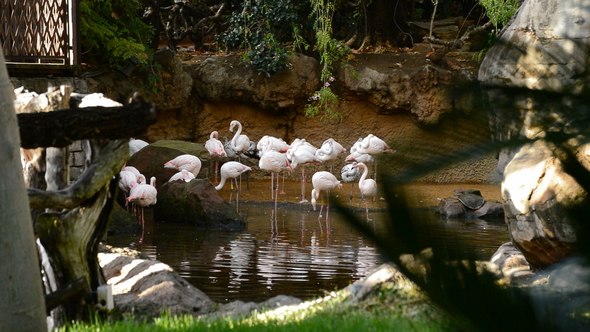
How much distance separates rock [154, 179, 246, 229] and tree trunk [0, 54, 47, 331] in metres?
7.06

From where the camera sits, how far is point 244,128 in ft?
53.0

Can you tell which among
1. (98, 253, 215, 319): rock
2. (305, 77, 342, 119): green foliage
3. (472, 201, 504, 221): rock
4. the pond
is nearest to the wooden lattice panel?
the pond

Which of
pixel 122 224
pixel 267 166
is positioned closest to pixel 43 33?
pixel 122 224

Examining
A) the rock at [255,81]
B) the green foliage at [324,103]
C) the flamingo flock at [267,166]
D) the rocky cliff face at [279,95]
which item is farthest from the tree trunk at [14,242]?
the rock at [255,81]

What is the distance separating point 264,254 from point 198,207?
2443 mm

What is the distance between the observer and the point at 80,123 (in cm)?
358

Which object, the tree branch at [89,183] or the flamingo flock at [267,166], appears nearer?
the tree branch at [89,183]

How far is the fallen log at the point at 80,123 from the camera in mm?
3570

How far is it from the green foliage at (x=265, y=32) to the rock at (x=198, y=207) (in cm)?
499

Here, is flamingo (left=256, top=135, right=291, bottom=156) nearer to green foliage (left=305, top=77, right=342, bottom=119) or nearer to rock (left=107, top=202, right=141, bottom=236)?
green foliage (left=305, top=77, right=342, bottom=119)

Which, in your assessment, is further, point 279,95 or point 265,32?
point 265,32

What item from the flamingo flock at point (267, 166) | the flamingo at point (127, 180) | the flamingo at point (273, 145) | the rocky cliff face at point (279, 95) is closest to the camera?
the flamingo flock at point (267, 166)

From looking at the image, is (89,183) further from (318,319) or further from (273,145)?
(273,145)

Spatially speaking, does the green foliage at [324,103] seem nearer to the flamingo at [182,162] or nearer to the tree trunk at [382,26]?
the tree trunk at [382,26]
